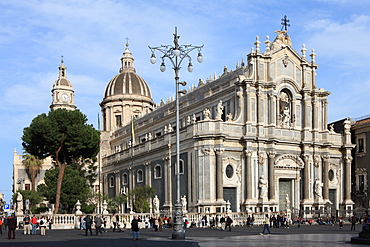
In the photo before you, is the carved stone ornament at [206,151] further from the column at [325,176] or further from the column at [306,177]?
the column at [325,176]

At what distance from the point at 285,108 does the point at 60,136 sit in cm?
2449

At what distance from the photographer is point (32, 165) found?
87.9m

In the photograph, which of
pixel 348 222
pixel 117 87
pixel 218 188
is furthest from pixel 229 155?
pixel 117 87

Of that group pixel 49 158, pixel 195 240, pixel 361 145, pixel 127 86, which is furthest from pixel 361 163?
pixel 49 158

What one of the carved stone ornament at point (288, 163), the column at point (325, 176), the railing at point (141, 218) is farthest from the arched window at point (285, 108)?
the railing at point (141, 218)

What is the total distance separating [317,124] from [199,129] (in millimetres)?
15014

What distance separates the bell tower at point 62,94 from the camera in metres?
98.7

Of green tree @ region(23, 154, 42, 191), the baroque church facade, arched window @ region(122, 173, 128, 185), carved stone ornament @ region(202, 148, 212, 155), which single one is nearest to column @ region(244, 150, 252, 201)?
the baroque church facade

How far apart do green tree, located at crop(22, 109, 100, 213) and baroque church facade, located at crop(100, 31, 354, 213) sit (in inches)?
337

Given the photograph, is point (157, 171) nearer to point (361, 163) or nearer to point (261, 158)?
point (261, 158)

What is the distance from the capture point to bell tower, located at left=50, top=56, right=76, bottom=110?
324ft

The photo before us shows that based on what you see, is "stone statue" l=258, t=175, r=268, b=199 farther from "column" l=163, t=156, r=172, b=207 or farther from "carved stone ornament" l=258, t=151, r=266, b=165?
"column" l=163, t=156, r=172, b=207

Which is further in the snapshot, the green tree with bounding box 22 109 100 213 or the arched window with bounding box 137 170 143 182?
the arched window with bounding box 137 170 143 182

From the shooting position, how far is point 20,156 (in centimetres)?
9062
